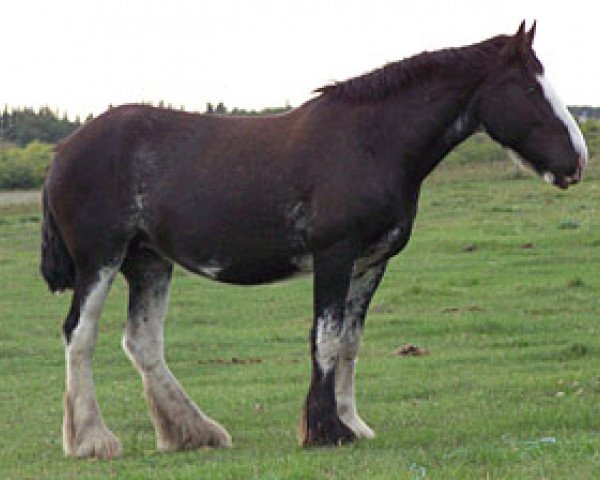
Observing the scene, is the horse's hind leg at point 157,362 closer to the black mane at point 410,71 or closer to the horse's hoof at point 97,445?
the horse's hoof at point 97,445

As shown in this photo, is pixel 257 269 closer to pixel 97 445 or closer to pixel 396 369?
pixel 97 445

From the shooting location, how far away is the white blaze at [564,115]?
841 centimetres

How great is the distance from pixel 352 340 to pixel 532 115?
2069 mm

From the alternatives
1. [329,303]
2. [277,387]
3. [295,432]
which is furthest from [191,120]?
[277,387]

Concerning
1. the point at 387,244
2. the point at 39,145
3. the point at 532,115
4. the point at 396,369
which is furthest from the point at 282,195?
the point at 39,145

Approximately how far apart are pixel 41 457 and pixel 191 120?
8.81ft

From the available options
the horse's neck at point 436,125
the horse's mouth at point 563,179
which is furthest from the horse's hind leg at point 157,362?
the horse's mouth at point 563,179

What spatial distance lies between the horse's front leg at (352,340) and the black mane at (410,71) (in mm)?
1206

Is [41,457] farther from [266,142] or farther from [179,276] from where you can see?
[179,276]

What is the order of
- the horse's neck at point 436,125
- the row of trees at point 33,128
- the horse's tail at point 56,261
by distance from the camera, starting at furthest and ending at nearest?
the row of trees at point 33,128 → the horse's tail at point 56,261 → the horse's neck at point 436,125

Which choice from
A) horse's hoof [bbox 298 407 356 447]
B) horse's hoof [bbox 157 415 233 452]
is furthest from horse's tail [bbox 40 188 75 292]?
horse's hoof [bbox 298 407 356 447]

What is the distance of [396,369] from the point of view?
12.9m

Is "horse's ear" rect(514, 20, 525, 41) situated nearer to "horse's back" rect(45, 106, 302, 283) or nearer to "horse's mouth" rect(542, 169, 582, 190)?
"horse's mouth" rect(542, 169, 582, 190)

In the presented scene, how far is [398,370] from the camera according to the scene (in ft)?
41.9
